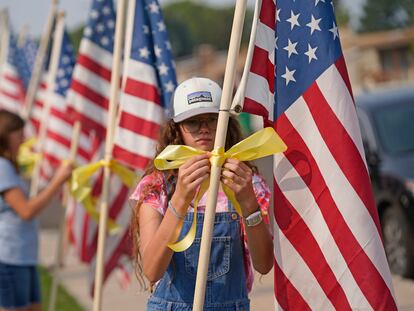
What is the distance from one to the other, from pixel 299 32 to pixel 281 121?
340mm

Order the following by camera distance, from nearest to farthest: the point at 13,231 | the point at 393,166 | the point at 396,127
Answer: the point at 13,231 < the point at 393,166 < the point at 396,127

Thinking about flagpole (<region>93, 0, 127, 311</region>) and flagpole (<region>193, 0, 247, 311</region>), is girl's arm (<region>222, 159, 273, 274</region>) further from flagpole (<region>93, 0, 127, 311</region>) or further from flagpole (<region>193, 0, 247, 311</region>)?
flagpole (<region>93, 0, 127, 311</region>)

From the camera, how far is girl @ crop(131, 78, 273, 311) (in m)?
3.86

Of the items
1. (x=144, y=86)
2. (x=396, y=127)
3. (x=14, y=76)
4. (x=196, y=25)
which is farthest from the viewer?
(x=196, y=25)

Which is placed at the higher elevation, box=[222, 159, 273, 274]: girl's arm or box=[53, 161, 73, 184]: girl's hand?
box=[53, 161, 73, 184]: girl's hand

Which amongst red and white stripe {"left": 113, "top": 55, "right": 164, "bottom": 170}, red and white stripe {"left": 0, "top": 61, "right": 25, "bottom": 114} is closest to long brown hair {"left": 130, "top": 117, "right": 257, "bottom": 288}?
red and white stripe {"left": 113, "top": 55, "right": 164, "bottom": 170}

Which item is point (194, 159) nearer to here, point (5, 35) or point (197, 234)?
point (197, 234)

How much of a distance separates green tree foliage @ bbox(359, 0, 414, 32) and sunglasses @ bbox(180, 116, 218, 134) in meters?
55.2

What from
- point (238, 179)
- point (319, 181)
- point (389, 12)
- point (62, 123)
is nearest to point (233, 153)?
point (238, 179)

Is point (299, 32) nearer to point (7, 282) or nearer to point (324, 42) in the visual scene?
point (324, 42)

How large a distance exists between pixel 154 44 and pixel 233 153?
8.91 ft

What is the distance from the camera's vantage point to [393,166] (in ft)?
33.1

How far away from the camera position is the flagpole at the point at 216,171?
12.0ft

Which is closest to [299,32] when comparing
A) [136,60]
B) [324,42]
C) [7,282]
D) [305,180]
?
[324,42]
